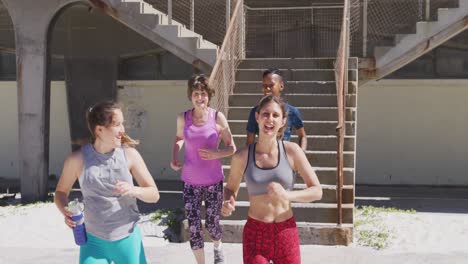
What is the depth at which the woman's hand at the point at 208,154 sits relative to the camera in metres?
5.78

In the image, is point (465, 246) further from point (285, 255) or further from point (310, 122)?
point (285, 255)

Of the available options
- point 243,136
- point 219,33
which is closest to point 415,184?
point 219,33

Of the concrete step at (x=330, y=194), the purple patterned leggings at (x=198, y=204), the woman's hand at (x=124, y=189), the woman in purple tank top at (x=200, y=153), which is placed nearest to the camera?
the woman's hand at (x=124, y=189)

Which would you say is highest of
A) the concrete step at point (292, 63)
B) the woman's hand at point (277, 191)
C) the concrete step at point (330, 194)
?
the concrete step at point (292, 63)

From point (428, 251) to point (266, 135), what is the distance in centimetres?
420

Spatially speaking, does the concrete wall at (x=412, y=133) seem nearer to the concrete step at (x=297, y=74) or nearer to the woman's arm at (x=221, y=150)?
the concrete step at (x=297, y=74)

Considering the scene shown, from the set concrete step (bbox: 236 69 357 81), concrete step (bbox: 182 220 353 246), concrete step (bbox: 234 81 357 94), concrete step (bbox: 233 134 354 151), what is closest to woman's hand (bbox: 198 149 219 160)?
concrete step (bbox: 182 220 353 246)

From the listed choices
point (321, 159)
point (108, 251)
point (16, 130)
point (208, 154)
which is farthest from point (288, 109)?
point (16, 130)

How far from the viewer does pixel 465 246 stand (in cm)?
816

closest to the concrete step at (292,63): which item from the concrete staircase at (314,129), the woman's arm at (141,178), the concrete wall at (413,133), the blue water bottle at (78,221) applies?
the concrete staircase at (314,129)

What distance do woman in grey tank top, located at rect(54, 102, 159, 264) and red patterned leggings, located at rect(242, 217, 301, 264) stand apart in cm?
70

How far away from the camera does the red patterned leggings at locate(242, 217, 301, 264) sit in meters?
4.29

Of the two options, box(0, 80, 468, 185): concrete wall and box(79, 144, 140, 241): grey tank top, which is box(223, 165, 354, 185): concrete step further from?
box(0, 80, 468, 185): concrete wall

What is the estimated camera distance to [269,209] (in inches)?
172
